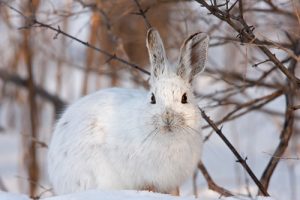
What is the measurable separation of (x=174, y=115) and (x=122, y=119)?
37cm

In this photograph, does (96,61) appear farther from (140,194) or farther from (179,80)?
(140,194)

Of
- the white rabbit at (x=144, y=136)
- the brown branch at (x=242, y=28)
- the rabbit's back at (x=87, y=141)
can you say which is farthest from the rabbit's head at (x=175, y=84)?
the brown branch at (x=242, y=28)

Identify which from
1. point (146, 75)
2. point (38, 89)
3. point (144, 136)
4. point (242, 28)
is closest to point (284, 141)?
point (144, 136)

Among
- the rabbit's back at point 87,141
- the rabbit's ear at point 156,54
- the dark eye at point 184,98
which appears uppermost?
the rabbit's ear at point 156,54

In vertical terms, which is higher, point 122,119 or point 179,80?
point 179,80

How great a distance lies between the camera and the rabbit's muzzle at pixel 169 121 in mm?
2928

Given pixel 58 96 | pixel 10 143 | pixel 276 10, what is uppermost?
pixel 276 10

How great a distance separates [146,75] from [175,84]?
273 cm

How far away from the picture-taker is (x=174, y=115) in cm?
295

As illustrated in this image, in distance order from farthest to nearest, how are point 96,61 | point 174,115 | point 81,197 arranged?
point 96,61 < point 174,115 < point 81,197

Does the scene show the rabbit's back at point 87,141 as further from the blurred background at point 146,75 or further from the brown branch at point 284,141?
the brown branch at point 284,141

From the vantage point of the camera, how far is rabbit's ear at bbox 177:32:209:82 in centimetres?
314

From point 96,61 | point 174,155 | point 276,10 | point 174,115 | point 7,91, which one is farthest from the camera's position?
point 7,91

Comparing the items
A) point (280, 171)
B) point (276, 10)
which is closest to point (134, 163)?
point (276, 10)
